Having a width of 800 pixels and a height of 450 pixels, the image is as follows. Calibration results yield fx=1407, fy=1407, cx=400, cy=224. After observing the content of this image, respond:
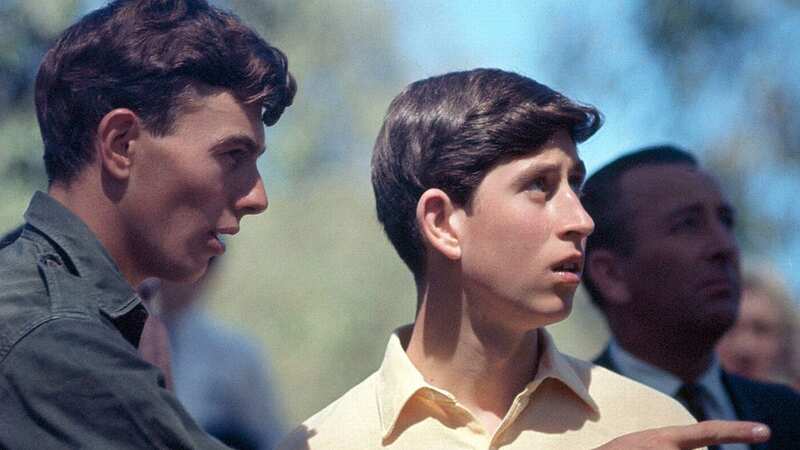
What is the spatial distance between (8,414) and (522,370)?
3.31 ft

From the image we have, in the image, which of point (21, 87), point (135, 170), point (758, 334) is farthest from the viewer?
point (758, 334)

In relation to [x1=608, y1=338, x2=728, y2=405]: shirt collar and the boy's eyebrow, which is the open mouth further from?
[x1=608, y1=338, x2=728, y2=405]: shirt collar

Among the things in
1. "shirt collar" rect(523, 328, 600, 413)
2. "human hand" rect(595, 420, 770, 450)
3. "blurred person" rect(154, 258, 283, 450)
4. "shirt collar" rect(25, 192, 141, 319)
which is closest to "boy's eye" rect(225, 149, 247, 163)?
"shirt collar" rect(25, 192, 141, 319)

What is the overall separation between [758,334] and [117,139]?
3.47 m

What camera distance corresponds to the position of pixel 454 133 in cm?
273

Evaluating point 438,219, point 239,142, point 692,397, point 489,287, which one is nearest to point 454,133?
point 438,219

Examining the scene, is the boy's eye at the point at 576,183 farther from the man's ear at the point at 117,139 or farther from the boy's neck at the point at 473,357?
the man's ear at the point at 117,139

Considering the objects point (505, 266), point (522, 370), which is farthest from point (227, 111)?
point (522, 370)

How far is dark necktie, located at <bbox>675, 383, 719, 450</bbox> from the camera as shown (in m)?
3.71

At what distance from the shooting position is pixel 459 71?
9.43 ft

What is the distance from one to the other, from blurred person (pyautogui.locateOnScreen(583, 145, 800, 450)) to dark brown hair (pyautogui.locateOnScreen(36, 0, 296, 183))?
146 centimetres

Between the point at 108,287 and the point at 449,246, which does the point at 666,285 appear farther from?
the point at 108,287

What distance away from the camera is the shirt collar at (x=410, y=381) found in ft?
8.72

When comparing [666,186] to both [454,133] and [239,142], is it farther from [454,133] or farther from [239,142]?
[239,142]
